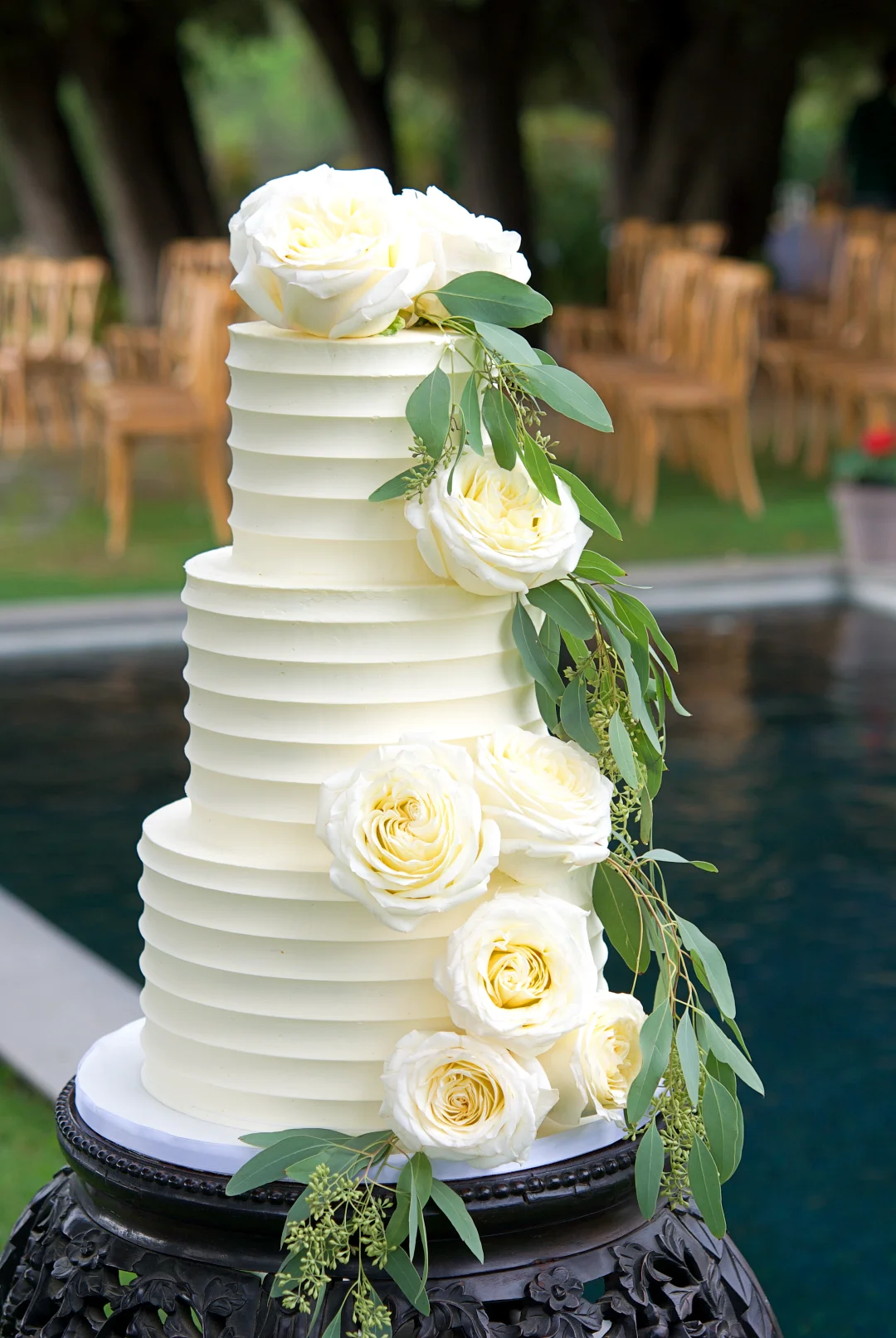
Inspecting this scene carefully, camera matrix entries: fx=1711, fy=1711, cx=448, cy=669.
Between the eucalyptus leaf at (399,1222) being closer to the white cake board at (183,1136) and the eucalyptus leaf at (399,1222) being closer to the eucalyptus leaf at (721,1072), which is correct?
the white cake board at (183,1136)

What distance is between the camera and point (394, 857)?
131 centimetres

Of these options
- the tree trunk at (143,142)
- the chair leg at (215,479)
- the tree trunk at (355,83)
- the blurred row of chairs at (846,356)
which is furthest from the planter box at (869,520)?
the tree trunk at (355,83)

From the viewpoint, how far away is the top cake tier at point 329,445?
1.45 metres

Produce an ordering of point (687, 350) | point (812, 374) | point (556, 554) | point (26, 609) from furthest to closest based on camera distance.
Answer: point (812, 374), point (687, 350), point (26, 609), point (556, 554)

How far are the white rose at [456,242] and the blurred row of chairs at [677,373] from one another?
24.1 feet

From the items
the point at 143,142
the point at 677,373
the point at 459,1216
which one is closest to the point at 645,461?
the point at 677,373

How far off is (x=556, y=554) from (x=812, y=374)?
9410mm

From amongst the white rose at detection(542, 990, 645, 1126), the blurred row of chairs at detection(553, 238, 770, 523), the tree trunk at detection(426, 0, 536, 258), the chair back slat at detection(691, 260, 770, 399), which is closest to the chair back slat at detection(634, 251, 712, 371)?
the blurred row of chairs at detection(553, 238, 770, 523)

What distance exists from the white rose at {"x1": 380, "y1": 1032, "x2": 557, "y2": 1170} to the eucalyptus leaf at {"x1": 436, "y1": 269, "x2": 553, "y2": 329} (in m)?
0.60

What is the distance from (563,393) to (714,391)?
7.60 meters

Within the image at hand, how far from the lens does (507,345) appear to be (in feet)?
4.70

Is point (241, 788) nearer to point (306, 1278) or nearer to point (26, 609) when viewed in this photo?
point (306, 1278)

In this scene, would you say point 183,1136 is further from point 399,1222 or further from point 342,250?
point 342,250

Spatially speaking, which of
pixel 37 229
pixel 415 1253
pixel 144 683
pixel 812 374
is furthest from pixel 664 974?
pixel 37 229
